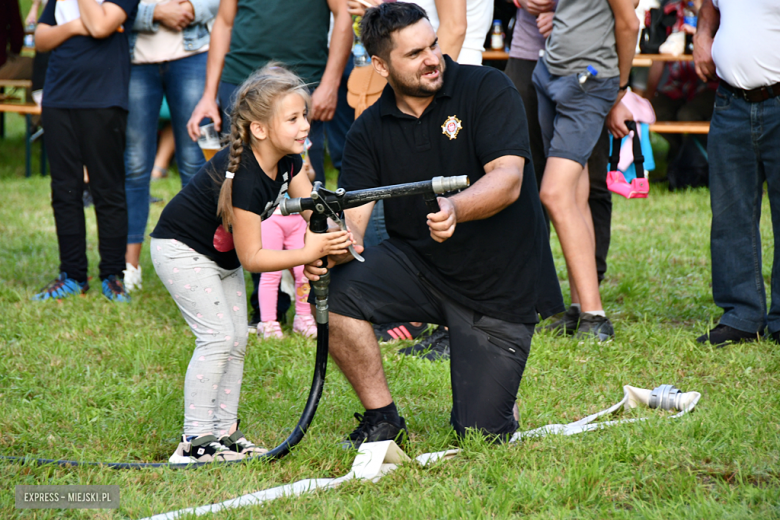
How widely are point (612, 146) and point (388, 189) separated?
7.59ft

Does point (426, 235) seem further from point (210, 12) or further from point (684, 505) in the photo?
point (210, 12)

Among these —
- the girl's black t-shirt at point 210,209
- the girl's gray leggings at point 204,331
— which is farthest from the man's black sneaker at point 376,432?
the girl's black t-shirt at point 210,209

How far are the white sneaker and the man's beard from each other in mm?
2674

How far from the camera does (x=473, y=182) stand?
2805 mm

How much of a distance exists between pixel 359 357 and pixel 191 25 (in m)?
2.80

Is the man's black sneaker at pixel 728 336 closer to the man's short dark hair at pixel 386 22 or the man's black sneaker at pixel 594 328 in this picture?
the man's black sneaker at pixel 594 328

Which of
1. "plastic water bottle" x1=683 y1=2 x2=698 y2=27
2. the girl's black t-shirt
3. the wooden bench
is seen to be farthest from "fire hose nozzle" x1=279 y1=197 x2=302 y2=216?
the wooden bench

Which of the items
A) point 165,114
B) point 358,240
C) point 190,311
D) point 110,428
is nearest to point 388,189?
point 358,240

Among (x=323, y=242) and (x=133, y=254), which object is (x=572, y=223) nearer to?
(x=323, y=242)

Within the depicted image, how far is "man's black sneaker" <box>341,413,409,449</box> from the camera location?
8.95 feet

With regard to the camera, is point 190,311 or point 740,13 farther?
point 740,13

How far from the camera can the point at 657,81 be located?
26.6 ft

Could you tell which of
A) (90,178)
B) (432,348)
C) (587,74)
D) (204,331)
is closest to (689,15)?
(587,74)

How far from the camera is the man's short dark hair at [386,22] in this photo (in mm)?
2848
